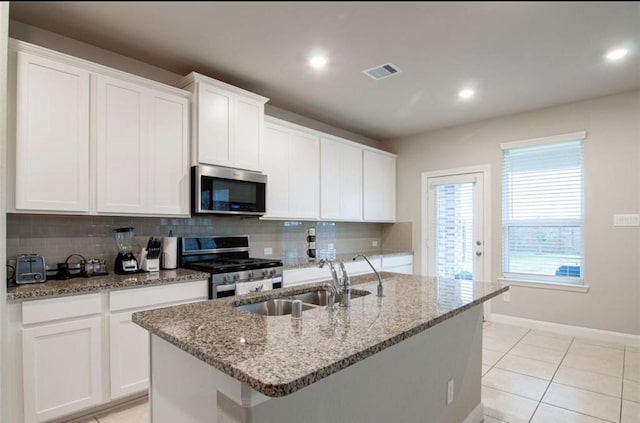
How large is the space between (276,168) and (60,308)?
2.11 m

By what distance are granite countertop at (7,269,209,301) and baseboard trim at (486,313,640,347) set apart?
11.4 ft

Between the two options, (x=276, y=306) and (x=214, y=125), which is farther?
(x=214, y=125)

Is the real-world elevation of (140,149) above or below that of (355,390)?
above

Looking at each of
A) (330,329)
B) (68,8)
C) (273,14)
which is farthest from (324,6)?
(330,329)

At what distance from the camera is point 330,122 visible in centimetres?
446

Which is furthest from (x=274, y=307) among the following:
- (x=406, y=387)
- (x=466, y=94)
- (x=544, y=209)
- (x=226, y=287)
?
(x=544, y=209)

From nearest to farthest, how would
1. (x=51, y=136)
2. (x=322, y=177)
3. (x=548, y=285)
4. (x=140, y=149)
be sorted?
(x=51, y=136) → (x=140, y=149) → (x=548, y=285) → (x=322, y=177)

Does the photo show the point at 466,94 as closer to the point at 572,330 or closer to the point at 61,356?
the point at 572,330

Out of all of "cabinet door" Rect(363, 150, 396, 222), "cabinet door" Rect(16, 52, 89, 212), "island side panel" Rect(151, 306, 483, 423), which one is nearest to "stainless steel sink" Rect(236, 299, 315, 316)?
"island side panel" Rect(151, 306, 483, 423)

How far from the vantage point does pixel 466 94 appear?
11.2 ft

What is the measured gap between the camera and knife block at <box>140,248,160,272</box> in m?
2.61

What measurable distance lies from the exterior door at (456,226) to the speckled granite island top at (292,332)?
2748 mm

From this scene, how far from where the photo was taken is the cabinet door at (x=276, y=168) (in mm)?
3443

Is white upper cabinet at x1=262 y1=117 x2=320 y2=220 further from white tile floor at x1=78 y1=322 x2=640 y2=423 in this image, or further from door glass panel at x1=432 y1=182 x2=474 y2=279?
white tile floor at x1=78 y1=322 x2=640 y2=423
